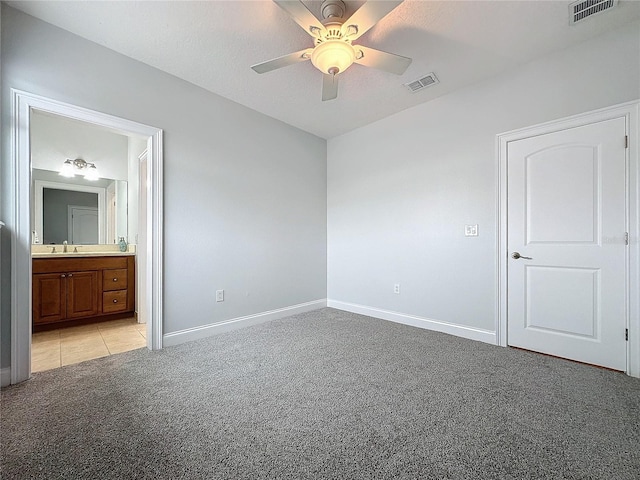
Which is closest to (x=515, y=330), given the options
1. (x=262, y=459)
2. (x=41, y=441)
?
(x=262, y=459)

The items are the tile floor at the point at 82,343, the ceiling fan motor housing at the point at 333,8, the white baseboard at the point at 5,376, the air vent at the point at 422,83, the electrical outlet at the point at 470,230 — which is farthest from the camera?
the electrical outlet at the point at 470,230

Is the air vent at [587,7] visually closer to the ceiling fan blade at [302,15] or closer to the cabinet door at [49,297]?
the ceiling fan blade at [302,15]

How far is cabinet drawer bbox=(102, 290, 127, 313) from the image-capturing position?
133 inches

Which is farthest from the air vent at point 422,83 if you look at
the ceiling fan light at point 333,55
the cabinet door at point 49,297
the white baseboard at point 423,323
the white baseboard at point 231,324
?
the cabinet door at point 49,297

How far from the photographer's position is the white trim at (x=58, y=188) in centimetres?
337

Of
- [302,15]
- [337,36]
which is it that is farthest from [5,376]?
[337,36]

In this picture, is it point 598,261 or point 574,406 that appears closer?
point 574,406

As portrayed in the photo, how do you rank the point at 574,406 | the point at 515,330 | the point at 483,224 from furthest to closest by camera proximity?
the point at 483,224 < the point at 515,330 < the point at 574,406

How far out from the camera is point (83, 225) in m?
3.71

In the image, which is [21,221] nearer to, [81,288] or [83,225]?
[81,288]

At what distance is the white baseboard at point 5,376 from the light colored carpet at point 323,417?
8 centimetres

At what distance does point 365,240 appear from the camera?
366cm

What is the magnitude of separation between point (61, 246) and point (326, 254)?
3.51m

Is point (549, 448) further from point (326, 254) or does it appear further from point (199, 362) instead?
point (326, 254)
